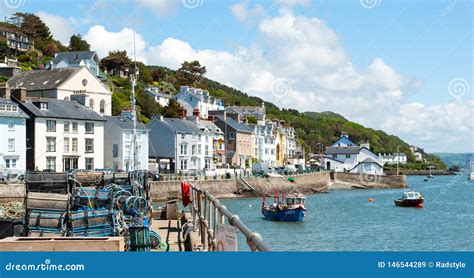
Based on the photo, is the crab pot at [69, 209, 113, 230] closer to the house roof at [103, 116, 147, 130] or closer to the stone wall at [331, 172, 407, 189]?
the house roof at [103, 116, 147, 130]

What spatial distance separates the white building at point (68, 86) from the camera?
6488cm

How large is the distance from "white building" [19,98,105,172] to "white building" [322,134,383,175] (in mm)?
57490

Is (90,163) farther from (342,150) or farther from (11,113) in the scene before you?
(342,150)

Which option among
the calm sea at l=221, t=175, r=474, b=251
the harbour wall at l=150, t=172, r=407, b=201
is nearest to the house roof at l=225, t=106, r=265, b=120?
the harbour wall at l=150, t=172, r=407, b=201

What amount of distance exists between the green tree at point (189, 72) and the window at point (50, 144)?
6408cm

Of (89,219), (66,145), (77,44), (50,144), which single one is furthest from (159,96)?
(89,219)

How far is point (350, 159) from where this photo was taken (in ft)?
366

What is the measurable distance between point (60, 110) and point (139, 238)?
44.6 meters

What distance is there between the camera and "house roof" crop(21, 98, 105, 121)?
52.2 metres

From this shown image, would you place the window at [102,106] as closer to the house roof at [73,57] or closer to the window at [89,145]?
the window at [89,145]

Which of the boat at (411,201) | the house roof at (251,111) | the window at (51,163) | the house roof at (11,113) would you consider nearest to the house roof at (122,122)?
the window at (51,163)
